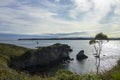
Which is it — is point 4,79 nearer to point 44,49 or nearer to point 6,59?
point 6,59

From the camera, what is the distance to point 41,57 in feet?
310

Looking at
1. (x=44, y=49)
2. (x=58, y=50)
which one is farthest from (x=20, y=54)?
(x=58, y=50)

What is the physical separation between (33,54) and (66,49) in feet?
77.0

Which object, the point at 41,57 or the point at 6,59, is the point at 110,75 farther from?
the point at 41,57

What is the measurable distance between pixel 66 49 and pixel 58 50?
20.5 feet

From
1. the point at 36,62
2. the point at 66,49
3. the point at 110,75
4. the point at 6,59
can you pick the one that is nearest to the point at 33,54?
the point at 36,62

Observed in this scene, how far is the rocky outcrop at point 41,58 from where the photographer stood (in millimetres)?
84369

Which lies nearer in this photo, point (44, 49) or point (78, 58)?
point (44, 49)

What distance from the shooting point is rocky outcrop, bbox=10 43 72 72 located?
84369 millimetres

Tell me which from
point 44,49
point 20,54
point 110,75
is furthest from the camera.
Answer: point 44,49

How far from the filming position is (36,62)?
91.4 m

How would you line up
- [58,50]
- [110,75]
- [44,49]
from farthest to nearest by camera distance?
[58,50], [44,49], [110,75]

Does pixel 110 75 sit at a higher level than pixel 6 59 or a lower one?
higher

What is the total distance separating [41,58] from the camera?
9456 cm
